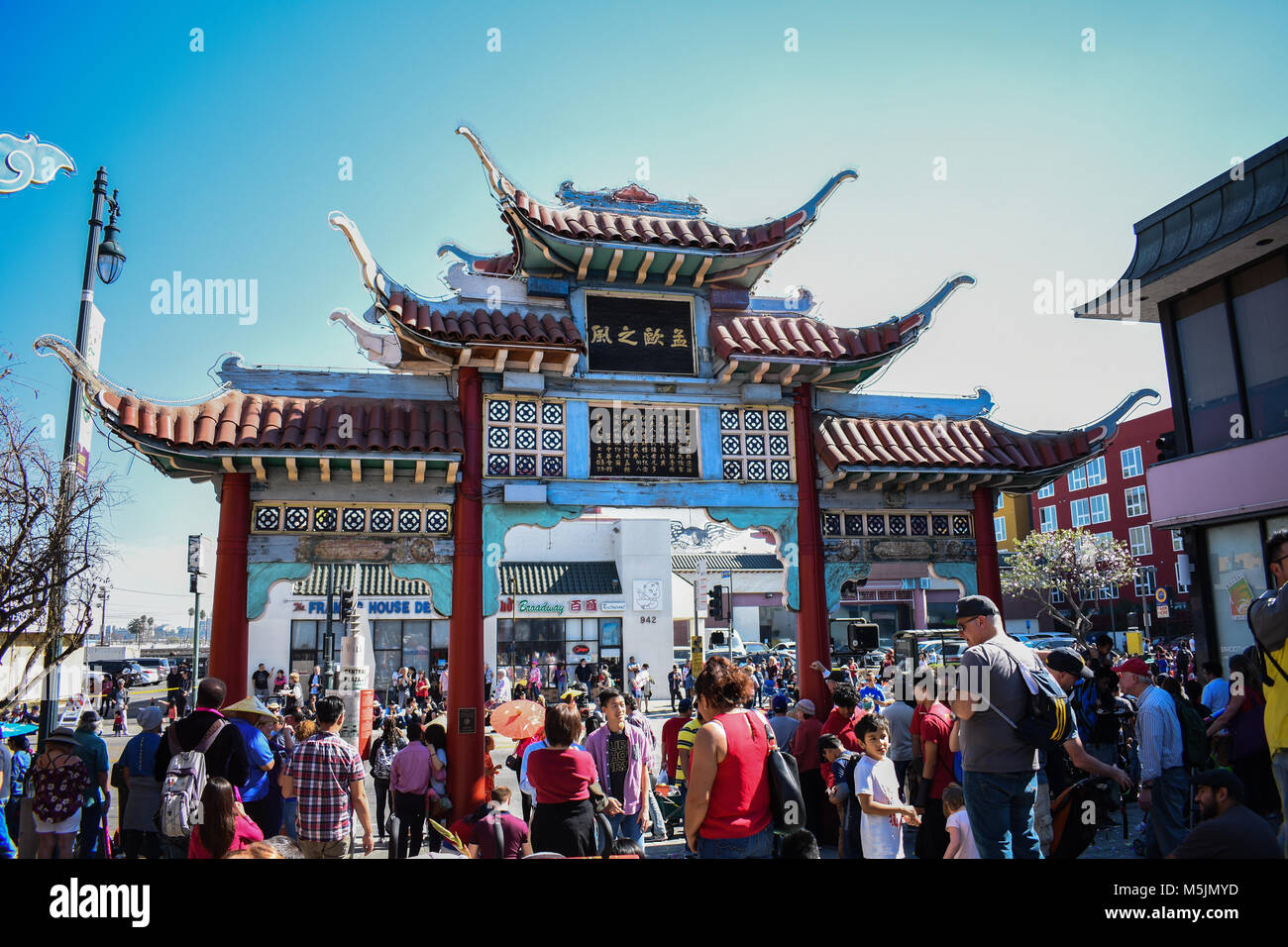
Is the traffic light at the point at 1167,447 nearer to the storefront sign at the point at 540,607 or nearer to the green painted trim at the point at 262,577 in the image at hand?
the green painted trim at the point at 262,577

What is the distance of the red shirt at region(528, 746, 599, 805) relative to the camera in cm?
590

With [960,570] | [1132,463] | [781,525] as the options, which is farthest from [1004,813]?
[1132,463]

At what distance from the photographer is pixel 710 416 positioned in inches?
493

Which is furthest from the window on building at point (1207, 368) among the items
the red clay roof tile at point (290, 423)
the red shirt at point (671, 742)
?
the red clay roof tile at point (290, 423)

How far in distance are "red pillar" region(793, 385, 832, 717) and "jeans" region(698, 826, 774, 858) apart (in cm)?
766

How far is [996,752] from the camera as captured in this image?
5121mm

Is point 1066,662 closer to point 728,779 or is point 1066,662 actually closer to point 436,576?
point 728,779

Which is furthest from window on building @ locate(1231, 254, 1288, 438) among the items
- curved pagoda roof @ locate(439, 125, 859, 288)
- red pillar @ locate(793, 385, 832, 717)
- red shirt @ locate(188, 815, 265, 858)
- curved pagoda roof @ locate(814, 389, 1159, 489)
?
red shirt @ locate(188, 815, 265, 858)

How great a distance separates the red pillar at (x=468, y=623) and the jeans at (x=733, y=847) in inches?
258

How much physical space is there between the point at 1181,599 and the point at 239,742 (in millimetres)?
51568

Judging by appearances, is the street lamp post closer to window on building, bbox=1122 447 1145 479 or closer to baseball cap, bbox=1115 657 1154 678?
baseball cap, bbox=1115 657 1154 678

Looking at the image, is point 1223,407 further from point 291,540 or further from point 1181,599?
point 1181,599

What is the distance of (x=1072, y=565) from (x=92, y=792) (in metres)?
48.1

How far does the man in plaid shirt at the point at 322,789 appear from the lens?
6379 mm
